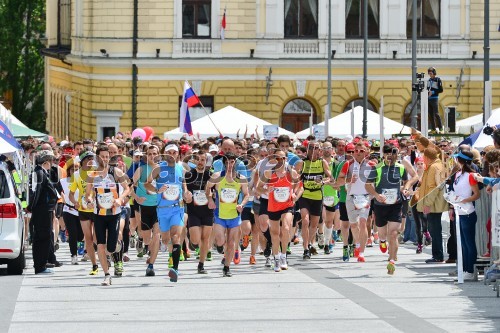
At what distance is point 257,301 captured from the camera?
2045cm

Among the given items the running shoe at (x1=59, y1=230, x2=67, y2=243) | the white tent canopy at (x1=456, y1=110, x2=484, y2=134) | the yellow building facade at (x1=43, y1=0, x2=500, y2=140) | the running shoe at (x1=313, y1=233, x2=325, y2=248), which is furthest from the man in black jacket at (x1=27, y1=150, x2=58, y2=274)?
the yellow building facade at (x1=43, y1=0, x2=500, y2=140)

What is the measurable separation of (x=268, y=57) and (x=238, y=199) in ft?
121

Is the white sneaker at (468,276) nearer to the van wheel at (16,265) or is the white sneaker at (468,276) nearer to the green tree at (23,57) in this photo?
the van wheel at (16,265)

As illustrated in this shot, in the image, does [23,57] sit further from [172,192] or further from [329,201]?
[172,192]

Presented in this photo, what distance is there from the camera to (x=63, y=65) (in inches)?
2717

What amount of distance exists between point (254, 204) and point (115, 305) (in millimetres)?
7329

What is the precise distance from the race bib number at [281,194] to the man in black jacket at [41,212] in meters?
3.21

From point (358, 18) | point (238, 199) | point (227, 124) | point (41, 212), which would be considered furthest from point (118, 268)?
point (358, 18)

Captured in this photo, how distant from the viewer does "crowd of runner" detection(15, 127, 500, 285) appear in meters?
23.1

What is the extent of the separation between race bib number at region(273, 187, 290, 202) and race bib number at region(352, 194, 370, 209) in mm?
1637

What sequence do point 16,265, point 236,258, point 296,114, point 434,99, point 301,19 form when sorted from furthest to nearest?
point 296,114
point 301,19
point 434,99
point 236,258
point 16,265

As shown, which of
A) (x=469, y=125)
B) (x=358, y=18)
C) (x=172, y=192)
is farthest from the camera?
(x=358, y=18)

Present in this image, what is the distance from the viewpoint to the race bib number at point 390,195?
24594 millimetres

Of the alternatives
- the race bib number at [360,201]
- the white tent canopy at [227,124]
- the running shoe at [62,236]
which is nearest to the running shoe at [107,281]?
the race bib number at [360,201]
